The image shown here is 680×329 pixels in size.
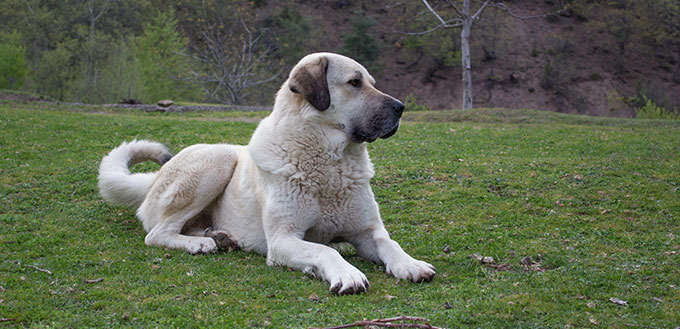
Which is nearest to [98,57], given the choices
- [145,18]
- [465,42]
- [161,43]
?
[161,43]

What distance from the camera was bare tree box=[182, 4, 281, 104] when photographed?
33281 millimetres

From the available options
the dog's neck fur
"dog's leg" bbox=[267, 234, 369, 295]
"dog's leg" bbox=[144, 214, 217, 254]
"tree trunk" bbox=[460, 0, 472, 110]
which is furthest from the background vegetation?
"dog's leg" bbox=[267, 234, 369, 295]

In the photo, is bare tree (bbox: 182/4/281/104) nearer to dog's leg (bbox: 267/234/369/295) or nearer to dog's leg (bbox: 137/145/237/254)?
dog's leg (bbox: 137/145/237/254)

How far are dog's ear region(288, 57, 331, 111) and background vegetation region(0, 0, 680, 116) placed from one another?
29.3 m

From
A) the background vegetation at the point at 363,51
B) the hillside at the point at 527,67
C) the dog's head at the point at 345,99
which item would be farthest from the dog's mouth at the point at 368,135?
the hillside at the point at 527,67

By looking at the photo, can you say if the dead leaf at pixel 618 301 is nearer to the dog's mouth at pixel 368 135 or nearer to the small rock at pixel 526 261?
the small rock at pixel 526 261

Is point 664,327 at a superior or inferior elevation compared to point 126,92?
superior

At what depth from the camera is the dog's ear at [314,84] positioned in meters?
4.68

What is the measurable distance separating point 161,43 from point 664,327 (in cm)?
3951

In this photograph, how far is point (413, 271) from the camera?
4.20 m

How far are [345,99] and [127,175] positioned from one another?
297 cm

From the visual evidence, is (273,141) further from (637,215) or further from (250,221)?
(637,215)

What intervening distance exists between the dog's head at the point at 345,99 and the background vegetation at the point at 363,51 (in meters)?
29.3

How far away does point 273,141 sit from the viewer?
491cm
